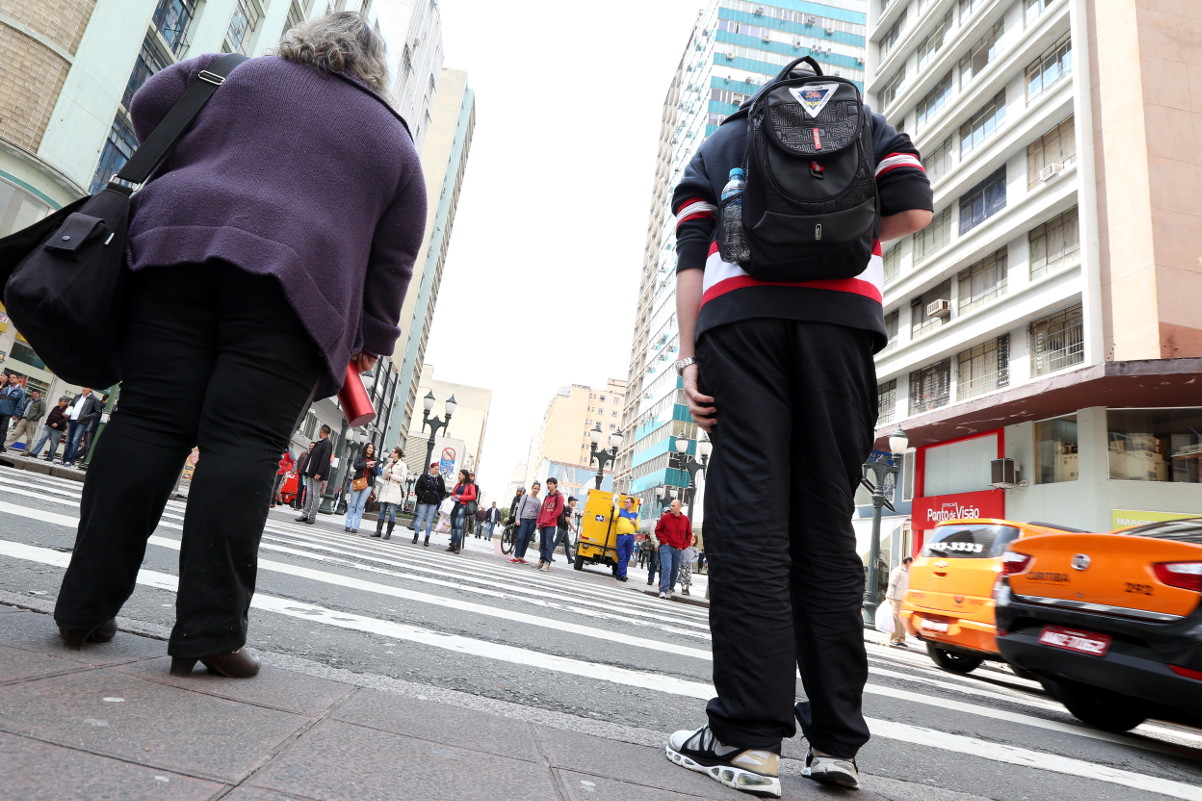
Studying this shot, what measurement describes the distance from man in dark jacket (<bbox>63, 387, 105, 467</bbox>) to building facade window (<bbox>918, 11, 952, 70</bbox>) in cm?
2971

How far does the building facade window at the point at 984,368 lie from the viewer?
22.2 m

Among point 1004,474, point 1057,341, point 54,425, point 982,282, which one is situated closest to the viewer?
point 54,425

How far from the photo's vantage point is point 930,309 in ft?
83.7

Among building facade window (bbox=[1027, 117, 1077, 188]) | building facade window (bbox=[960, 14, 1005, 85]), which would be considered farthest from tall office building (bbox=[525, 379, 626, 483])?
building facade window (bbox=[1027, 117, 1077, 188])

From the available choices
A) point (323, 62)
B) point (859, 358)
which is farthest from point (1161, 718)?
point (323, 62)

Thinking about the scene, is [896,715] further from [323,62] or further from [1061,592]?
[323,62]

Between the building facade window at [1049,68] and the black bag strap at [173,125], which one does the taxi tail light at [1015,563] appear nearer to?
the black bag strap at [173,125]

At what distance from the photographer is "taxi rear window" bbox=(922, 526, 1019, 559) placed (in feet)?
24.1

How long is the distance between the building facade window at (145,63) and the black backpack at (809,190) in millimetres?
20644

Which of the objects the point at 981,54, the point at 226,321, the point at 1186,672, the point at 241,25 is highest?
the point at 981,54

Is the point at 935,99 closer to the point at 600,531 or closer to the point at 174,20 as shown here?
the point at 600,531

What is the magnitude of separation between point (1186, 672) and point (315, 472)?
12571mm

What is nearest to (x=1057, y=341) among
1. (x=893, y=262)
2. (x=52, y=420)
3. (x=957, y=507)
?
(x=957, y=507)

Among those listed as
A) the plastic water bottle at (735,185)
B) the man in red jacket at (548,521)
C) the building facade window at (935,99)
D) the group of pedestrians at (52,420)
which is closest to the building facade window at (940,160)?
the building facade window at (935,99)
